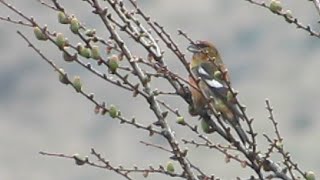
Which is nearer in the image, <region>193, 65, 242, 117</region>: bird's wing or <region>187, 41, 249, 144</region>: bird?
<region>187, 41, 249, 144</region>: bird

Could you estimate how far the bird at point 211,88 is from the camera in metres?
3.76

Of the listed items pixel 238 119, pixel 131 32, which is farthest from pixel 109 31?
pixel 238 119

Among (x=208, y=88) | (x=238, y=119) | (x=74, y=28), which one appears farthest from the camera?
(x=208, y=88)

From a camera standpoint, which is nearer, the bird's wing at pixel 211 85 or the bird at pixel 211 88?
the bird at pixel 211 88

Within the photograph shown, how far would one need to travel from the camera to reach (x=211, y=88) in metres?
5.36

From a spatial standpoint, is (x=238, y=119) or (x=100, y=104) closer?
(x=100, y=104)

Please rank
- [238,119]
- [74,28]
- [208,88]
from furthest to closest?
1. [208,88]
2. [238,119]
3. [74,28]

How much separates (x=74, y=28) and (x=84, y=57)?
104mm

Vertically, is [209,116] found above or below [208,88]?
below

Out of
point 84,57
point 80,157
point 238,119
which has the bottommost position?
point 80,157

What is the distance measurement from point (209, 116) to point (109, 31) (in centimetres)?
64

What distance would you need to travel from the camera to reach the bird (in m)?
3.76

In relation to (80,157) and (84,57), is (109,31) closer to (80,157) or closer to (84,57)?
(84,57)

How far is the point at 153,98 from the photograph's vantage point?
380 cm
